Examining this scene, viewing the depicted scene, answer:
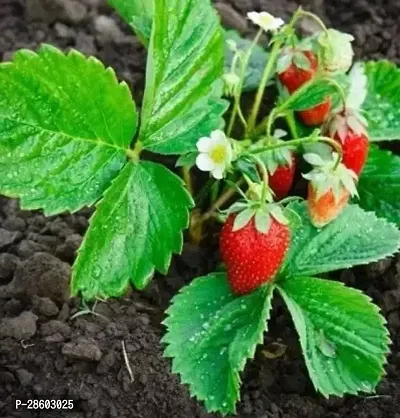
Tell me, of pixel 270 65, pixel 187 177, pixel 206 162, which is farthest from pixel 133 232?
pixel 270 65

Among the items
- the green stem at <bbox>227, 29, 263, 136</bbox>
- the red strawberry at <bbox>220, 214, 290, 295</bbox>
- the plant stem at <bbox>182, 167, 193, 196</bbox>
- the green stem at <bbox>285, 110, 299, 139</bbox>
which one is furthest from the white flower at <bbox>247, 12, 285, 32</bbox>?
the red strawberry at <bbox>220, 214, 290, 295</bbox>

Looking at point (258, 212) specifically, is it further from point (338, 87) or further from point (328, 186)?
point (338, 87)

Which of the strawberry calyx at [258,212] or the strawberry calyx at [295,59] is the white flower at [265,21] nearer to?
the strawberry calyx at [295,59]

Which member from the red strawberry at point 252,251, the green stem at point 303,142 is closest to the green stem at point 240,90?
the green stem at point 303,142

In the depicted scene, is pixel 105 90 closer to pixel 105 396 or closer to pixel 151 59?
pixel 151 59

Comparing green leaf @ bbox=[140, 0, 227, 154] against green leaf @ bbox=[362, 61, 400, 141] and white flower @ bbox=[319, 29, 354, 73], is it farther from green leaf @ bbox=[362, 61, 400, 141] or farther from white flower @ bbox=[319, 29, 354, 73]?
green leaf @ bbox=[362, 61, 400, 141]

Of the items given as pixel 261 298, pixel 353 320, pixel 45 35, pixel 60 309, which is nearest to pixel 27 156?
pixel 60 309

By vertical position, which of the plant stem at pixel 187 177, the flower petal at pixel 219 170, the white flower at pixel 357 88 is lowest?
the plant stem at pixel 187 177
